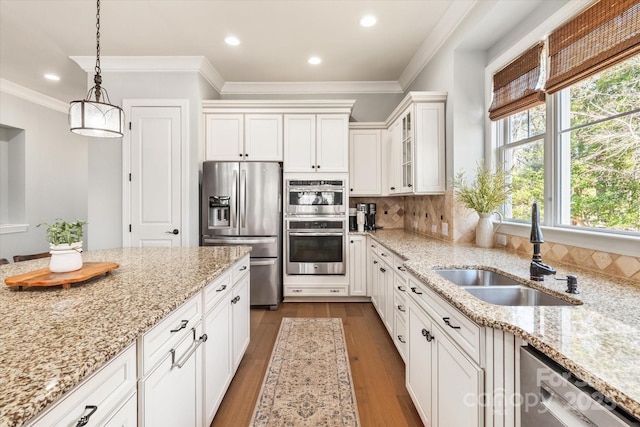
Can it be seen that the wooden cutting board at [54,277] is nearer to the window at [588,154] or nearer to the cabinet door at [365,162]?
the window at [588,154]

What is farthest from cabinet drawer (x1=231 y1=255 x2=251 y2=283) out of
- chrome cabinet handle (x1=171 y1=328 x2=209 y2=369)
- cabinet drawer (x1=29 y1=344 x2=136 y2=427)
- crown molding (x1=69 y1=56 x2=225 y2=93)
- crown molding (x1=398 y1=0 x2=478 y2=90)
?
crown molding (x1=398 y1=0 x2=478 y2=90)

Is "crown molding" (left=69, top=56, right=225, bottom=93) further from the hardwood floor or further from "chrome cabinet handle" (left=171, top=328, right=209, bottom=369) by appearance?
"chrome cabinet handle" (left=171, top=328, right=209, bottom=369)

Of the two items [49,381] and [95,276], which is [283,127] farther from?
[49,381]

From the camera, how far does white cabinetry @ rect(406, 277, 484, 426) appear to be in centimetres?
107

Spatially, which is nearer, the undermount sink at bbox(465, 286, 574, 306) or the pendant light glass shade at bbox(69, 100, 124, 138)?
the undermount sink at bbox(465, 286, 574, 306)

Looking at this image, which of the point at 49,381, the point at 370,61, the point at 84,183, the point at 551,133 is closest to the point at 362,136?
the point at 370,61

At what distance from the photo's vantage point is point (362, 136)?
3871mm

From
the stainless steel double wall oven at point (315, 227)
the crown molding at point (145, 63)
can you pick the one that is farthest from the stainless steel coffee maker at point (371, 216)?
the crown molding at point (145, 63)

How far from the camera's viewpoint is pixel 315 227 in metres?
3.56

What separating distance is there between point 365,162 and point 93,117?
289 centimetres

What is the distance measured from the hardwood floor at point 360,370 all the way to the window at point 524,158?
5.10 feet

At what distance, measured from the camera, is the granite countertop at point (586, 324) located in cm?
63

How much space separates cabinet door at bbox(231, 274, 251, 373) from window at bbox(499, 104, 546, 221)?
7.14 ft

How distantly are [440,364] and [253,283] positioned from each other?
8.24ft
